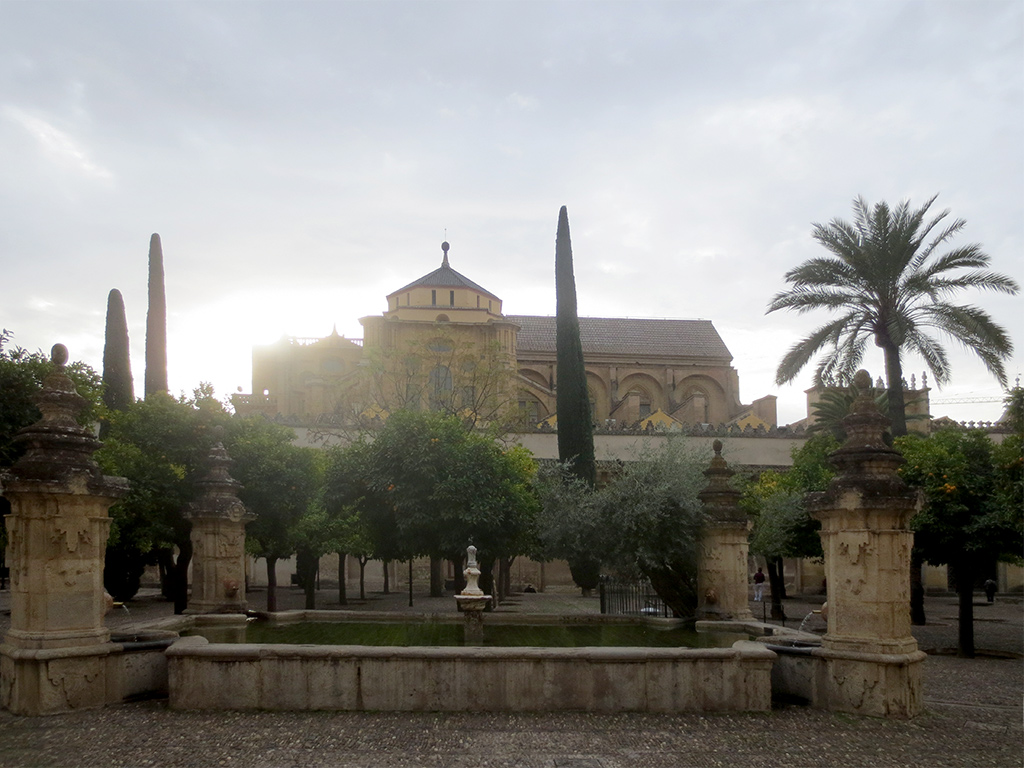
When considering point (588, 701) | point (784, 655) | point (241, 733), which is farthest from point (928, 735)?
point (241, 733)

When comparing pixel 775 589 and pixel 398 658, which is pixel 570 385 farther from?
pixel 398 658

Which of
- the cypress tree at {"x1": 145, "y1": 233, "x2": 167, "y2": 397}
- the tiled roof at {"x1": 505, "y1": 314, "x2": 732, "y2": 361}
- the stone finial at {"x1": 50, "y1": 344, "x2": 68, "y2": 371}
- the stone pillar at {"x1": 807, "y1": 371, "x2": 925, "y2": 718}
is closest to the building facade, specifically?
the tiled roof at {"x1": 505, "y1": 314, "x2": 732, "y2": 361}

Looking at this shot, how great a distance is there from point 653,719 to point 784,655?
6.04 ft

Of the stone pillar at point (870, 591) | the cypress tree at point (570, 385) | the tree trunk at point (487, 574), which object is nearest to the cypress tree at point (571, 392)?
the cypress tree at point (570, 385)

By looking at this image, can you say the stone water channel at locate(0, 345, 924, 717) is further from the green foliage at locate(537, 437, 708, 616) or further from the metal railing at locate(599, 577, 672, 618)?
the metal railing at locate(599, 577, 672, 618)

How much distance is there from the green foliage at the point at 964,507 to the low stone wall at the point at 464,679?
728 cm

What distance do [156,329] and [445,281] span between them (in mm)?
20880

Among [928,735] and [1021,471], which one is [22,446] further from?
[1021,471]

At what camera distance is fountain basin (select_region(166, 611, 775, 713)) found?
8.65 metres

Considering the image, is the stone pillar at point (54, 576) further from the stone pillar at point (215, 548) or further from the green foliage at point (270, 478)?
the green foliage at point (270, 478)

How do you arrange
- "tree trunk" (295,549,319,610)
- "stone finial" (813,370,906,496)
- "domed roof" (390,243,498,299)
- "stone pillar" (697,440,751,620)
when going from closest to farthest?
"stone finial" (813,370,906,496)
"stone pillar" (697,440,751,620)
"tree trunk" (295,549,319,610)
"domed roof" (390,243,498,299)

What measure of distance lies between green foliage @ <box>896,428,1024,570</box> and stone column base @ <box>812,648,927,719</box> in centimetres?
640

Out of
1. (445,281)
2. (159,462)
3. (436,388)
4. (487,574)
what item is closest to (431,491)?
(487,574)

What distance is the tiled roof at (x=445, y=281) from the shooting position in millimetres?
48219
